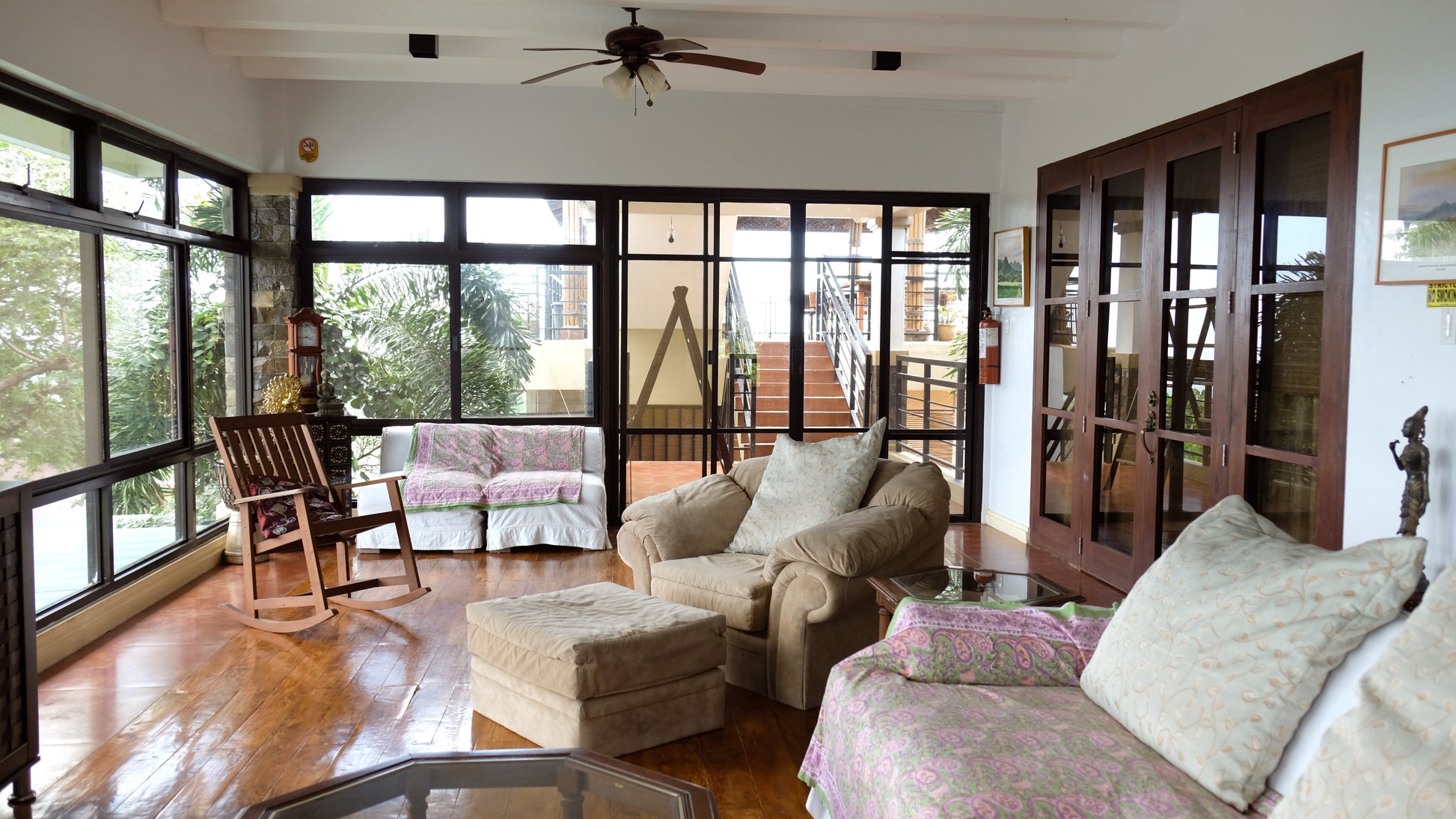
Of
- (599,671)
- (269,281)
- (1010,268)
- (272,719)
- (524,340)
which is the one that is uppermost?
(1010,268)

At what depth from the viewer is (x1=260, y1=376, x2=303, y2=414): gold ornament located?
621 cm

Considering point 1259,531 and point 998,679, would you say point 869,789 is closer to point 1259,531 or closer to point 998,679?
point 998,679

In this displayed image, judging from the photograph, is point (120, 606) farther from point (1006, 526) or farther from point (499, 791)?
point (1006, 526)

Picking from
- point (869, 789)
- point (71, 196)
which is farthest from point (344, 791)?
point (71, 196)

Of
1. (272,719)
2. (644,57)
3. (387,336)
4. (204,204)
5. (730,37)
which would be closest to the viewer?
(272,719)

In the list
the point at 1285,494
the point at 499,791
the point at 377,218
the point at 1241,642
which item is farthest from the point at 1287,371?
the point at 377,218

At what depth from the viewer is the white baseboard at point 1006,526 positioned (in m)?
6.74

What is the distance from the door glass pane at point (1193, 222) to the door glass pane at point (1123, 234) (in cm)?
27

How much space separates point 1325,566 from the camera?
1987 mm

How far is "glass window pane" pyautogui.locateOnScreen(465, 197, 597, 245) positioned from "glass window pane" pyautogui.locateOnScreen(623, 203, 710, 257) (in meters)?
0.27

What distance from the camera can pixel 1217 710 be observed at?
1978 millimetres

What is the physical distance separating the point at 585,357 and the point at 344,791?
5129 mm

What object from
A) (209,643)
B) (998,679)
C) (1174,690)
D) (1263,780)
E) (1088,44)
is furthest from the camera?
(1088,44)

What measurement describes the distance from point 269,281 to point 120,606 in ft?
8.50
